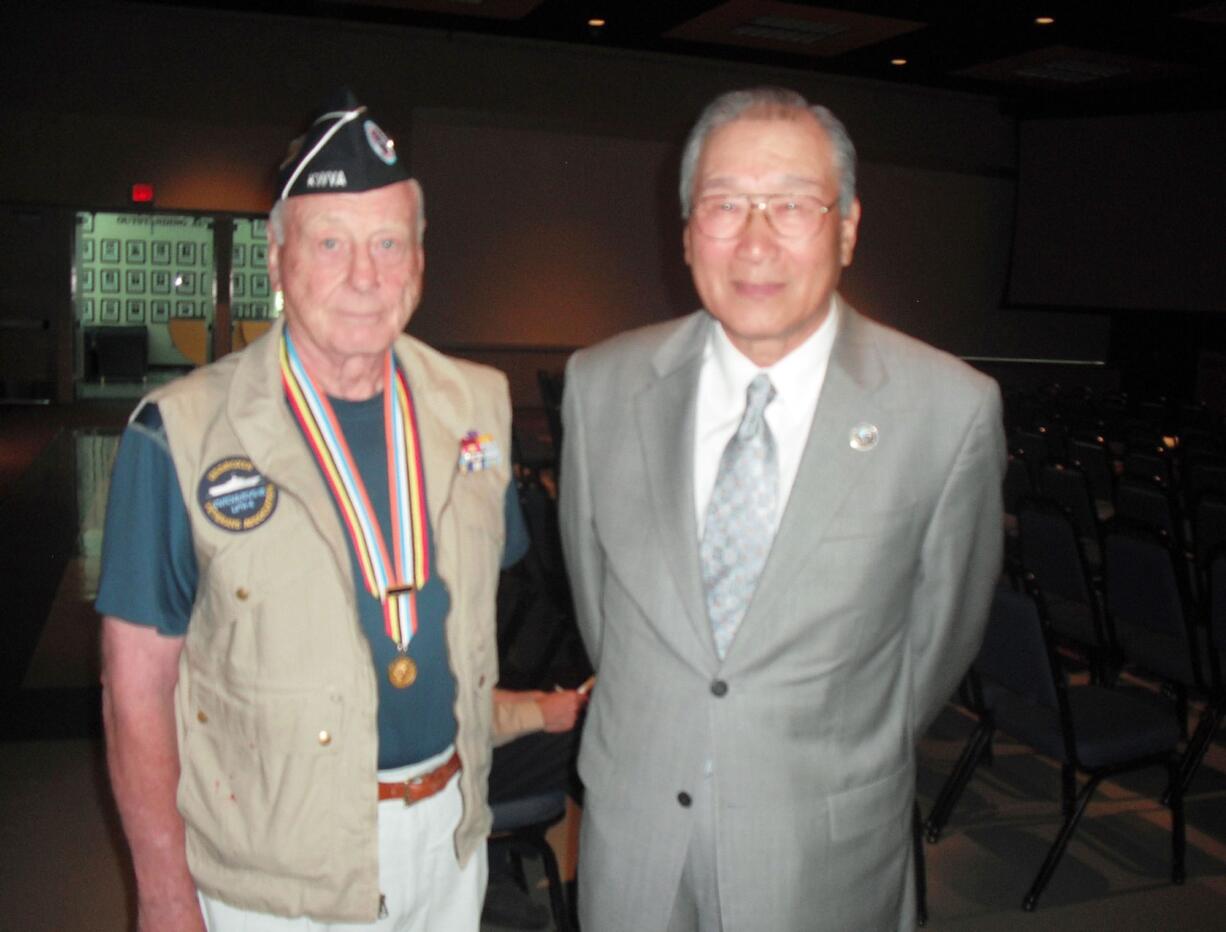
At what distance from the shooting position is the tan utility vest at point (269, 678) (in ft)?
4.79

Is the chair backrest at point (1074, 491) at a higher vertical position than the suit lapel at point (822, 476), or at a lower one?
lower

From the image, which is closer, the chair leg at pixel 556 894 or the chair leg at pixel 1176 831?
the chair leg at pixel 556 894

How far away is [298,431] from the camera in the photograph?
1542mm

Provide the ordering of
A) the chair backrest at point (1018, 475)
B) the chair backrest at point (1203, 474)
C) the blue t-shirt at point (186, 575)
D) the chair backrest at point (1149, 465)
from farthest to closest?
the chair backrest at point (1018, 475) → the chair backrest at point (1149, 465) → the chair backrest at point (1203, 474) → the blue t-shirt at point (186, 575)

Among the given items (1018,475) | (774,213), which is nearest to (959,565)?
(774,213)

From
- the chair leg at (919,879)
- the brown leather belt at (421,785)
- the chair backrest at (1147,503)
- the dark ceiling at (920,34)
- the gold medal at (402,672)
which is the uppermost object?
the dark ceiling at (920,34)

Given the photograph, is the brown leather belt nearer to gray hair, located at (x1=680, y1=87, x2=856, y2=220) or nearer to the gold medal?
the gold medal

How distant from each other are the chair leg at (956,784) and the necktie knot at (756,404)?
2.32 meters

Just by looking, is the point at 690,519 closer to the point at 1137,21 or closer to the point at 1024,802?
the point at 1024,802

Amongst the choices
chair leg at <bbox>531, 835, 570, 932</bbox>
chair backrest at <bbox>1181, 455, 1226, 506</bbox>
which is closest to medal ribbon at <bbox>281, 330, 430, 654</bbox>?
chair leg at <bbox>531, 835, 570, 932</bbox>

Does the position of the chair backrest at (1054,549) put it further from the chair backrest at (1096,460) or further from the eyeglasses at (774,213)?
the eyeglasses at (774,213)

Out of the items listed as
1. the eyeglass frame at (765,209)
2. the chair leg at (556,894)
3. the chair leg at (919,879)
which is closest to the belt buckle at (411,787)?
the eyeglass frame at (765,209)

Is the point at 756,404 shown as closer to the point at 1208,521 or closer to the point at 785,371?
the point at 785,371

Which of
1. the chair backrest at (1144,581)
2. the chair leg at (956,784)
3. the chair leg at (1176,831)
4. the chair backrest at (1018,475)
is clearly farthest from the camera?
the chair backrest at (1018,475)
